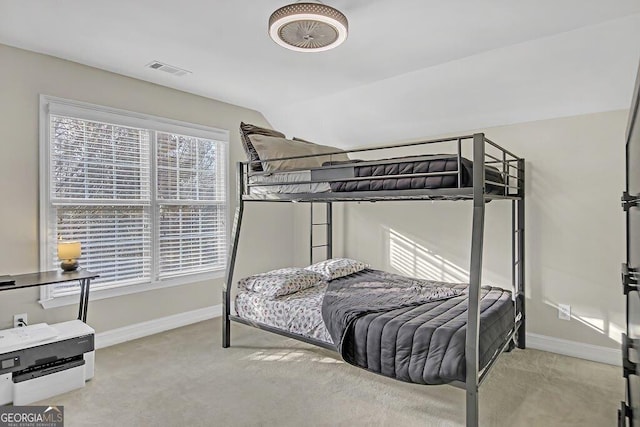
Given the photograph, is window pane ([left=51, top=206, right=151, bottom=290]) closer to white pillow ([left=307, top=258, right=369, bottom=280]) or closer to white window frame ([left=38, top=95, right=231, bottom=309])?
white window frame ([left=38, top=95, right=231, bottom=309])

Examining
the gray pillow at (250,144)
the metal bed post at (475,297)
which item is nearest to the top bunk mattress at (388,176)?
the metal bed post at (475,297)

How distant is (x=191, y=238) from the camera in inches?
162

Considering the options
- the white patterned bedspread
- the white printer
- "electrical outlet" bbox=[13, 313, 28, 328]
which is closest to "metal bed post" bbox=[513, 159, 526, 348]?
the white patterned bedspread

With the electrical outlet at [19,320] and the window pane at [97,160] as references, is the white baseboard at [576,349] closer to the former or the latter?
the window pane at [97,160]

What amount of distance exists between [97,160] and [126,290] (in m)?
1.20

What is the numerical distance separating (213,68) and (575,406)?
3629 mm

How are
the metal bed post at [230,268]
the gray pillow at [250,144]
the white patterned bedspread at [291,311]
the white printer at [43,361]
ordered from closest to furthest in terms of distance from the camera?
the white printer at [43,361], the white patterned bedspread at [291,311], the gray pillow at [250,144], the metal bed post at [230,268]

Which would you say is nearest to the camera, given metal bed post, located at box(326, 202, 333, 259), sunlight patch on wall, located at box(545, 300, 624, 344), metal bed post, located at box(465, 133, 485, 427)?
metal bed post, located at box(465, 133, 485, 427)

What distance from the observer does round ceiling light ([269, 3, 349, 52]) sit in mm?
2135

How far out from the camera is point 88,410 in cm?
232

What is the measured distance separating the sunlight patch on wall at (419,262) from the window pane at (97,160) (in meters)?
2.62

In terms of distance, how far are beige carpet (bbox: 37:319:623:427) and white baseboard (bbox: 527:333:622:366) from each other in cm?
9

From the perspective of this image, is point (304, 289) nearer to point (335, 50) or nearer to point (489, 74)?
point (335, 50)

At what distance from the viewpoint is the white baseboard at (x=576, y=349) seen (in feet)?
9.81
